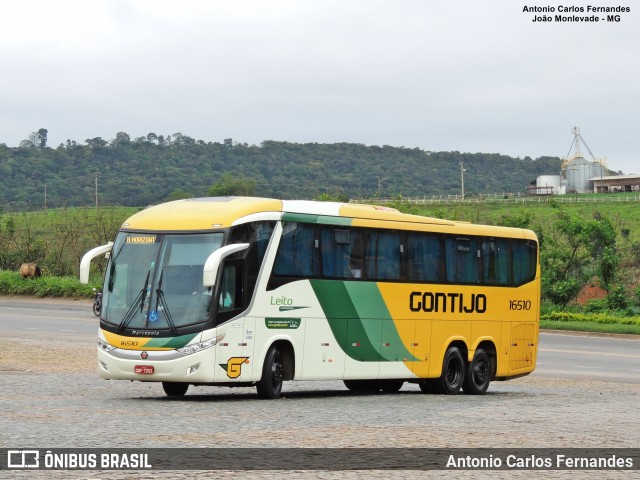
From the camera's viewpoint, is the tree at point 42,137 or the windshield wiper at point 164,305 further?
the tree at point 42,137

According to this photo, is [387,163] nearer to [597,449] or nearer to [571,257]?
[571,257]

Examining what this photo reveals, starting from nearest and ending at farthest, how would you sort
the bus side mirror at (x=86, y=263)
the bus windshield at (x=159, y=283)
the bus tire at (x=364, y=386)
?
the bus windshield at (x=159, y=283) → the bus side mirror at (x=86, y=263) → the bus tire at (x=364, y=386)

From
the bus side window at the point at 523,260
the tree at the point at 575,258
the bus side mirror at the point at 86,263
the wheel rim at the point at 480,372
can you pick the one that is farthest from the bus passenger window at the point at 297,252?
the tree at the point at 575,258

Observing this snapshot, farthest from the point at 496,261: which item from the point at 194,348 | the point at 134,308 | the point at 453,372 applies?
the point at 134,308

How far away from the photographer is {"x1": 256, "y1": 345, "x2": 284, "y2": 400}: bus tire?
2033 centimetres

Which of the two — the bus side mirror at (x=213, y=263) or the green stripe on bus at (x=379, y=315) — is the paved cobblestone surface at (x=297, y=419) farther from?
the bus side mirror at (x=213, y=263)

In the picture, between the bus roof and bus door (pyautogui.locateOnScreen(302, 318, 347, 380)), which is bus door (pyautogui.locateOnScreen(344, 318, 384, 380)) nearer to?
bus door (pyautogui.locateOnScreen(302, 318, 347, 380))

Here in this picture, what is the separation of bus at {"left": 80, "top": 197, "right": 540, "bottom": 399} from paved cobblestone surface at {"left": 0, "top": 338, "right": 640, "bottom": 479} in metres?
0.65

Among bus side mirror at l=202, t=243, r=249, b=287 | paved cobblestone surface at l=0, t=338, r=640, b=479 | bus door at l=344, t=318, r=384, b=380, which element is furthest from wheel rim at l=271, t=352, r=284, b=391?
bus side mirror at l=202, t=243, r=249, b=287

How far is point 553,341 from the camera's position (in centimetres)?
4375

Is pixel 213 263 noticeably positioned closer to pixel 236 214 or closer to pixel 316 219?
pixel 236 214

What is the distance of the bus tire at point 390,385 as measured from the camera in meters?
25.3

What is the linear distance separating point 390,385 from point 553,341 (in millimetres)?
19379

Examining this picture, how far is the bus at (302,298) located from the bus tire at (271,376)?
24mm
